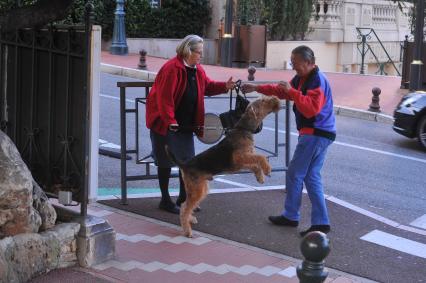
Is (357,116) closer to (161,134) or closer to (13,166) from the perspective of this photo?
(161,134)

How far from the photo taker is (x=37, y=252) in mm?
4898

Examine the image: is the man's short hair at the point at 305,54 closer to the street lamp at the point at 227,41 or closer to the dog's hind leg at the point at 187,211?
the dog's hind leg at the point at 187,211

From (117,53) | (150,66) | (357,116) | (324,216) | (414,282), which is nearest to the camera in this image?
(414,282)

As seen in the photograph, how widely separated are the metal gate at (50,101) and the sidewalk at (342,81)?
33.9 ft

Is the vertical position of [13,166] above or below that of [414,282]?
above

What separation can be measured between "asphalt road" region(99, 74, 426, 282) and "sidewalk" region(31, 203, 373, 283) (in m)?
1.13

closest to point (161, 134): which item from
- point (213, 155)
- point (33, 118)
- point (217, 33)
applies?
point (213, 155)

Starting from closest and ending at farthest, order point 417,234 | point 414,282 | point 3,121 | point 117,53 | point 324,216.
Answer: point 414,282
point 3,121
point 324,216
point 417,234
point 117,53

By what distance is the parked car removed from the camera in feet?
38.3

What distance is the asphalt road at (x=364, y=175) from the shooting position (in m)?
7.53

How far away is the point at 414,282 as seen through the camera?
5469 millimetres

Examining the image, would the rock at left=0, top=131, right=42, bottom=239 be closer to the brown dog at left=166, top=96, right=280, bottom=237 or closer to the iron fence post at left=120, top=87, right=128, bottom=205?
the brown dog at left=166, top=96, right=280, bottom=237

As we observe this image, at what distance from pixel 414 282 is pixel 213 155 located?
6.40 feet

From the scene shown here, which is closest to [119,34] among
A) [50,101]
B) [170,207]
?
[170,207]
